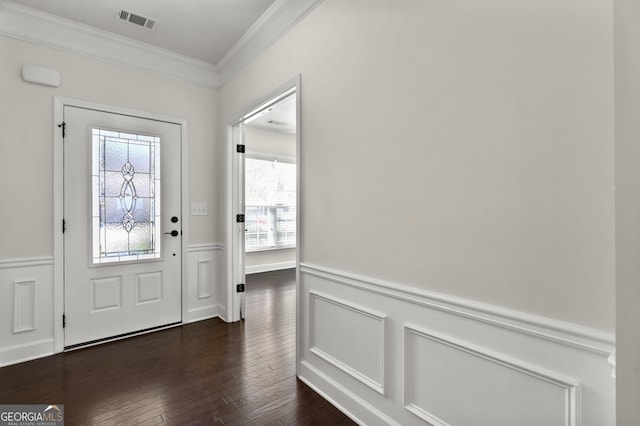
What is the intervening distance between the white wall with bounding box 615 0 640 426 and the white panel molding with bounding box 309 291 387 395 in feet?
3.25

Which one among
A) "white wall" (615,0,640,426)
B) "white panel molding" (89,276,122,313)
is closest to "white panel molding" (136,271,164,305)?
"white panel molding" (89,276,122,313)

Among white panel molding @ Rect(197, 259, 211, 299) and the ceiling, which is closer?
the ceiling

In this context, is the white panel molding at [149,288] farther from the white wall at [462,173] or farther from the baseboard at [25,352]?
the white wall at [462,173]

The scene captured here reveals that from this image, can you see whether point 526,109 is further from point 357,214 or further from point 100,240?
point 100,240

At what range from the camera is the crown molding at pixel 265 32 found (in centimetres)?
221

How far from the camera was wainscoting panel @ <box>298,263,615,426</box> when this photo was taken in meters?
0.99

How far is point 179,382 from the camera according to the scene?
214 cm

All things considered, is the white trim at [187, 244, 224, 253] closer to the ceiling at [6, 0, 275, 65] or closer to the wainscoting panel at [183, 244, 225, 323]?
the wainscoting panel at [183, 244, 225, 323]

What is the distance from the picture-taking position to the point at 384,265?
163 centimetres

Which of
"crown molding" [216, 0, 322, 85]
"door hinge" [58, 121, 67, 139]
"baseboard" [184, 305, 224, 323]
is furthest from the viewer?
"baseboard" [184, 305, 224, 323]

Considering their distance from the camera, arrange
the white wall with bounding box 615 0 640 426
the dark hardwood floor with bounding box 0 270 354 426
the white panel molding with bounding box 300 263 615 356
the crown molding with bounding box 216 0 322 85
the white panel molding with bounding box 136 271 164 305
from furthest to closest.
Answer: the white panel molding with bounding box 136 271 164 305, the crown molding with bounding box 216 0 322 85, the dark hardwood floor with bounding box 0 270 354 426, the white panel molding with bounding box 300 263 615 356, the white wall with bounding box 615 0 640 426

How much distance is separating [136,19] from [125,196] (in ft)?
5.16

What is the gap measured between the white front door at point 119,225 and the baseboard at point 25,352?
136mm

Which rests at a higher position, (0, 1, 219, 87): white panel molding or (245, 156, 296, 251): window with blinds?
(0, 1, 219, 87): white panel molding
